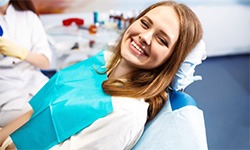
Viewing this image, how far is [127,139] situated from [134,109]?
8 centimetres

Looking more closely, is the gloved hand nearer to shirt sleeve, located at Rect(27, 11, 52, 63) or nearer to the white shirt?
the white shirt

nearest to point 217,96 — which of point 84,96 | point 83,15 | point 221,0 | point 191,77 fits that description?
point 221,0

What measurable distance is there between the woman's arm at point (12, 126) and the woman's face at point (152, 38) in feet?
1.34

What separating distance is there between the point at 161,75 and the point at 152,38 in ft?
0.39

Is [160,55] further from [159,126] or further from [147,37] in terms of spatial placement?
[159,126]

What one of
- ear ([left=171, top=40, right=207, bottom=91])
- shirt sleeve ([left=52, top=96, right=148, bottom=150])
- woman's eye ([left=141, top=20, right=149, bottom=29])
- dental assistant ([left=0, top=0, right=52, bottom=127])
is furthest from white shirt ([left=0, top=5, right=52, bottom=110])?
ear ([left=171, top=40, right=207, bottom=91])

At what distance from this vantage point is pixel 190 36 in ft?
2.63

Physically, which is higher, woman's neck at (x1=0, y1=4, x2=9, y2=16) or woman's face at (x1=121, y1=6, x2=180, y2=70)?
woman's neck at (x1=0, y1=4, x2=9, y2=16)

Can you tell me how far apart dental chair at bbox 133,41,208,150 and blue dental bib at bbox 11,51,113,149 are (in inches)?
5.6

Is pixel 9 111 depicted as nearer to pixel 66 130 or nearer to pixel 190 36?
pixel 66 130

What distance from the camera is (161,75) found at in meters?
0.85

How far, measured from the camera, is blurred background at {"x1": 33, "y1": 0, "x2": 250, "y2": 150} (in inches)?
69.1

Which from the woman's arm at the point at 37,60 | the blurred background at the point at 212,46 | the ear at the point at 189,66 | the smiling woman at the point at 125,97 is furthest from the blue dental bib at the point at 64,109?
the blurred background at the point at 212,46

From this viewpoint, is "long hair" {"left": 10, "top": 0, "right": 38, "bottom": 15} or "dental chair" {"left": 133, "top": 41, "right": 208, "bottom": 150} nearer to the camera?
"dental chair" {"left": 133, "top": 41, "right": 208, "bottom": 150}
